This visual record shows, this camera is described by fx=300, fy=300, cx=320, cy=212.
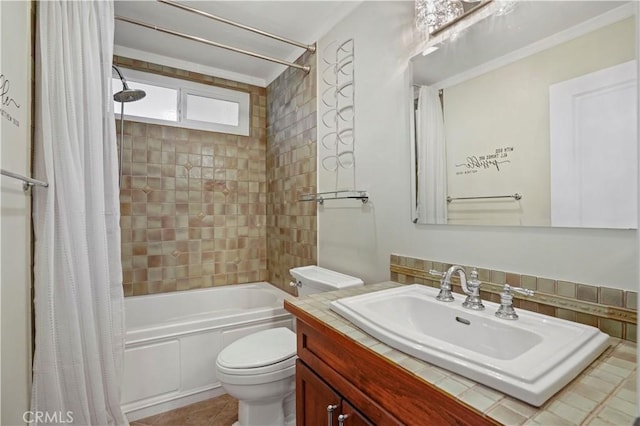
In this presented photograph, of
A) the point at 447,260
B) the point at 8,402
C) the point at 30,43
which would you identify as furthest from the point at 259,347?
the point at 30,43

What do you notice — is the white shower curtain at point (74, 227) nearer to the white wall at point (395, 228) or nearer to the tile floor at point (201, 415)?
the tile floor at point (201, 415)

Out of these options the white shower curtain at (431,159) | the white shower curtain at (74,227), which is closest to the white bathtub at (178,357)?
the white shower curtain at (74,227)

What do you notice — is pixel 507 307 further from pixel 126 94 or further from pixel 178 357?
pixel 126 94

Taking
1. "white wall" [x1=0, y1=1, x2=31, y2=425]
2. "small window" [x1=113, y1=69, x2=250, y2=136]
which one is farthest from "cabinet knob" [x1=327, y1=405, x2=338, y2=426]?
"small window" [x1=113, y1=69, x2=250, y2=136]

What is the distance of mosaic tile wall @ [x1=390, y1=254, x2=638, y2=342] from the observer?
82cm

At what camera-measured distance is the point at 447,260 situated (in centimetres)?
128

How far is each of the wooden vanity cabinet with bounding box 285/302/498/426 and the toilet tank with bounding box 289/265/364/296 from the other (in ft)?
1.59

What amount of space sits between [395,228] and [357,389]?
2.83 feet

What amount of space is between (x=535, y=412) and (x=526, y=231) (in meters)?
0.67

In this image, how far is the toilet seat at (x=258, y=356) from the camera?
4.82 ft

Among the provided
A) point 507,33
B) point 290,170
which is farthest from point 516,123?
point 290,170

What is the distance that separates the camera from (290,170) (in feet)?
8.41

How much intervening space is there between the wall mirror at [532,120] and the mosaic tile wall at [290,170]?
1033 millimetres

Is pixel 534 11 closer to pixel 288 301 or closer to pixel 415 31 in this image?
pixel 415 31
